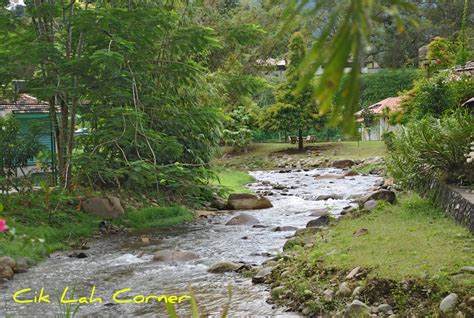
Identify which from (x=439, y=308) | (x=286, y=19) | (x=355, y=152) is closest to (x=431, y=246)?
(x=439, y=308)

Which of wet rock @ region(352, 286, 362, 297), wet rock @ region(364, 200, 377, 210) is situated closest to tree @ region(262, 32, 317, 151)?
wet rock @ region(364, 200, 377, 210)

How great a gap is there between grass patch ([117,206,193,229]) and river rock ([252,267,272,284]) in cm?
524

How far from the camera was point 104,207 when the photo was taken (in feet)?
40.5

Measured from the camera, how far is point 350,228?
853 cm

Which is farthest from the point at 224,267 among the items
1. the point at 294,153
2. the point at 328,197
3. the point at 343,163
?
the point at 294,153

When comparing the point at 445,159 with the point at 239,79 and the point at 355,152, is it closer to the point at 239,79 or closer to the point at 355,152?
the point at 239,79

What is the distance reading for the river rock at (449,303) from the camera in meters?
4.58

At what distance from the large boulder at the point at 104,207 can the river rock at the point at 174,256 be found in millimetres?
3419

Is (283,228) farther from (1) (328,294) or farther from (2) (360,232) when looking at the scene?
(1) (328,294)

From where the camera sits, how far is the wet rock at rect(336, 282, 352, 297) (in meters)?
5.61

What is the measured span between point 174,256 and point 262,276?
6.78 feet

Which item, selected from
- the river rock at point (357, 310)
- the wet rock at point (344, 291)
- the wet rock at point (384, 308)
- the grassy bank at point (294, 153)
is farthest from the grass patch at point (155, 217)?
the grassy bank at point (294, 153)

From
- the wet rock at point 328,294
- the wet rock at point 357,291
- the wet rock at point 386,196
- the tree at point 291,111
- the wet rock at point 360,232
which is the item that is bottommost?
the wet rock at point 328,294

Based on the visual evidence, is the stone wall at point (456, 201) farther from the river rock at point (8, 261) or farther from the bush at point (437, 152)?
the river rock at point (8, 261)
